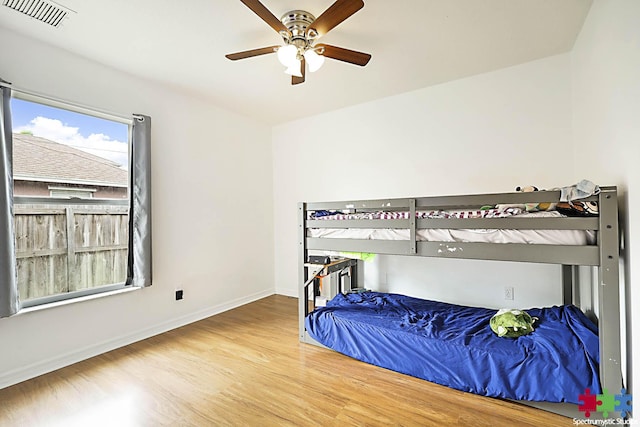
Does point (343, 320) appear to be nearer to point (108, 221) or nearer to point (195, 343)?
point (195, 343)

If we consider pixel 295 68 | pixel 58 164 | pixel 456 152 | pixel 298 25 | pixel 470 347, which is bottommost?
pixel 470 347

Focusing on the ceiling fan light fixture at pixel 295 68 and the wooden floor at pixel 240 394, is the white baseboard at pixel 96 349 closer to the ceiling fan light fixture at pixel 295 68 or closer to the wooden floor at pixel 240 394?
the wooden floor at pixel 240 394

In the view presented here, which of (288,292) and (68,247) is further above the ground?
(68,247)

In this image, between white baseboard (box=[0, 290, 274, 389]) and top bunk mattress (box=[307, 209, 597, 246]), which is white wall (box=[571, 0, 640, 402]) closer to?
top bunk mattress (box=[307, 209, 597, 246])

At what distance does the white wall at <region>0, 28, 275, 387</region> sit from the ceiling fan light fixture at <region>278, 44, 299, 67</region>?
1.64m

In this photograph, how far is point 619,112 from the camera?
1.48 m

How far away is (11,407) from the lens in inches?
67.5

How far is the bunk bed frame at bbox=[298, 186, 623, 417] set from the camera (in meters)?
1.43

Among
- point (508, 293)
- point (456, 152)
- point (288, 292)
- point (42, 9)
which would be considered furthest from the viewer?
point (288, 292)

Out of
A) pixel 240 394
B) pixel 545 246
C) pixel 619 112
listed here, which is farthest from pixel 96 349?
pixel 619 112

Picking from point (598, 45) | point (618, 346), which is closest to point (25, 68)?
point (598, 45)

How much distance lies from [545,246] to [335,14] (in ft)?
5.63

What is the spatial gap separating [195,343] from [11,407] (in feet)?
3.64

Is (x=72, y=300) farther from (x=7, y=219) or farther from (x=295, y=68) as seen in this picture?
(x=295, y=68)
